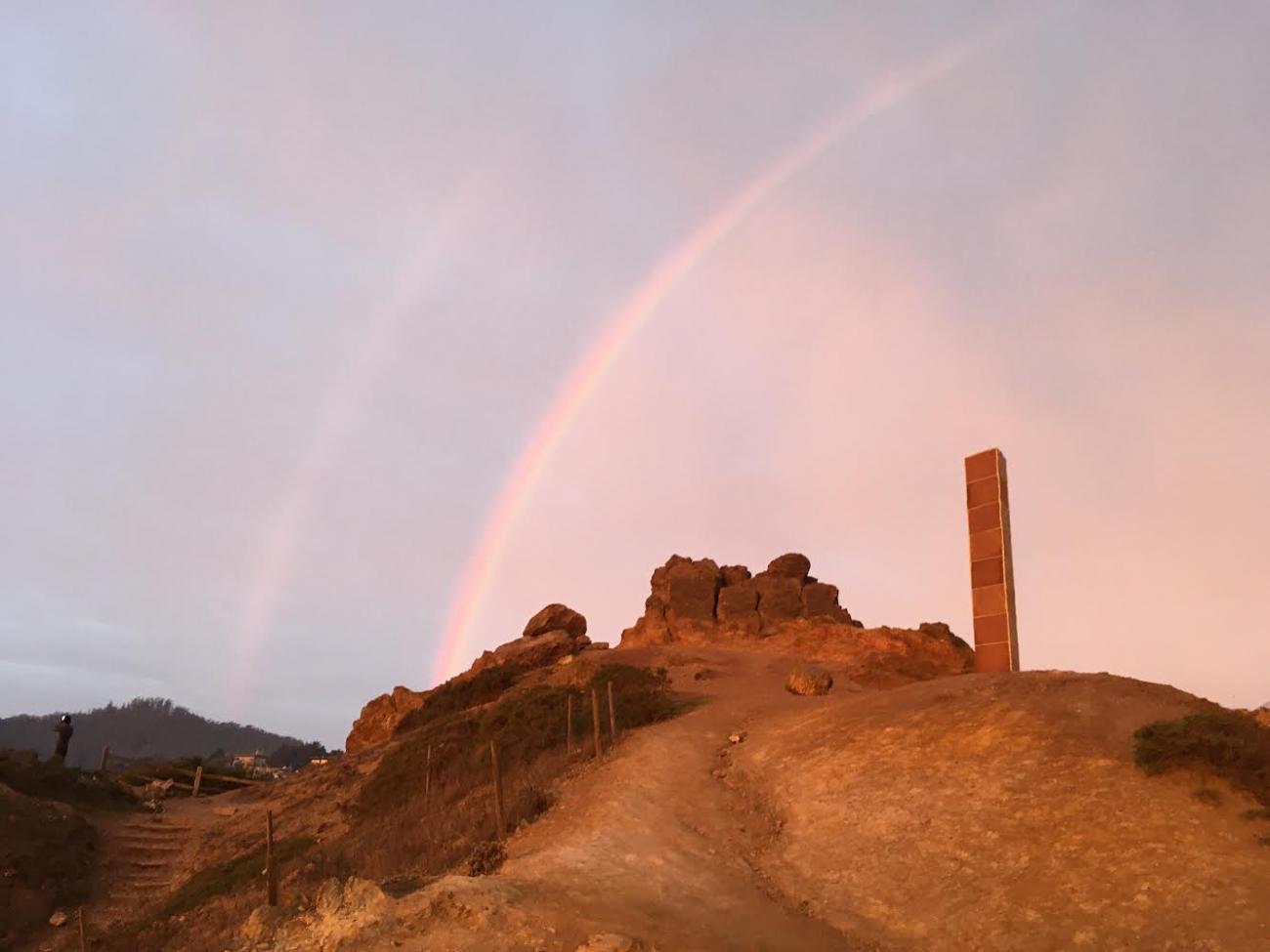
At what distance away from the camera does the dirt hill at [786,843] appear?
11.8 metres

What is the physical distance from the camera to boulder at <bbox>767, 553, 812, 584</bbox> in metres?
62.0

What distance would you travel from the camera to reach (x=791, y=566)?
62219 millimetres

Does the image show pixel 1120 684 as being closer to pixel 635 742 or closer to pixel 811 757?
pixel 811 757

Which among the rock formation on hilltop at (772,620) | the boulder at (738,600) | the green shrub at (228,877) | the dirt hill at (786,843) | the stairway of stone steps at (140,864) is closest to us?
the dirt hill at (786,843)

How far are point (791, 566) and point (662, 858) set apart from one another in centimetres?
4764

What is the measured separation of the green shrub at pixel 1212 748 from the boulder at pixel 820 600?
139 feet

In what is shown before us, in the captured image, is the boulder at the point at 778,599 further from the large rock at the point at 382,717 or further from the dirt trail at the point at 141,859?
the dirt trail at the point at 141,859

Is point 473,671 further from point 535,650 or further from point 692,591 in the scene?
point 692,591

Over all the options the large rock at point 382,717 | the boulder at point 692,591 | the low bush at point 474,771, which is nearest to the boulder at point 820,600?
the boulder at point 692,591

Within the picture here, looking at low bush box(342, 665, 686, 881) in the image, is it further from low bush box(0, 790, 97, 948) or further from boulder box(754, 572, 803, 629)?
boulder box(754, 572, 803, 629)

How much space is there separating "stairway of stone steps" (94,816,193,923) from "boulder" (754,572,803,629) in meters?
35.2

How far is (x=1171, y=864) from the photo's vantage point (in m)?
13.4

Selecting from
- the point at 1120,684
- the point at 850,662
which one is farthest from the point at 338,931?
the point at 850,662

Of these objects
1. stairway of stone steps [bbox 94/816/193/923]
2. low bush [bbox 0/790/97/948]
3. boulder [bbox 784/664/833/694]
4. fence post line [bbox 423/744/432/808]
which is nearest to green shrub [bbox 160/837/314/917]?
stairway of stone steps [bbox 94/816/193/923]
